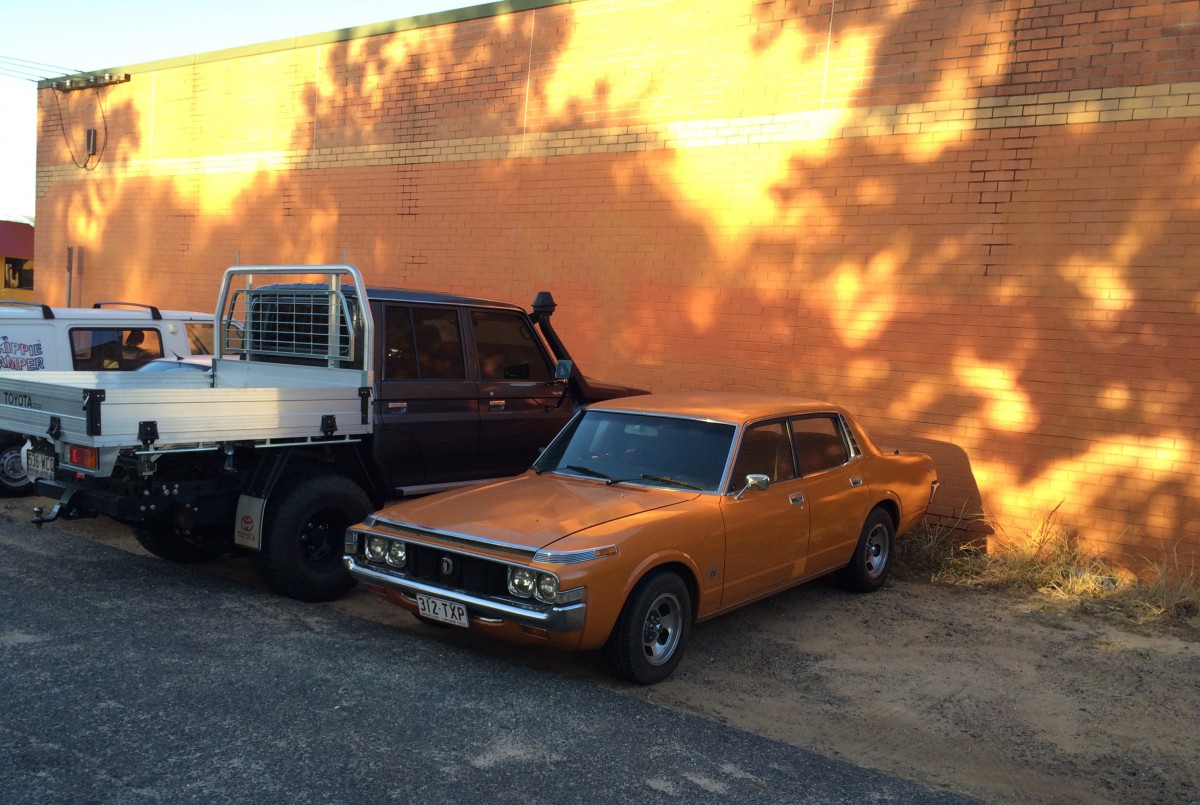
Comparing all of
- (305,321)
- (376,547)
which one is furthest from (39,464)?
(376,547)

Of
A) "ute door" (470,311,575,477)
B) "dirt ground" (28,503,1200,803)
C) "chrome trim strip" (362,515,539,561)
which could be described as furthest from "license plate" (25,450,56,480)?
"ute door" (470,311,575,477)

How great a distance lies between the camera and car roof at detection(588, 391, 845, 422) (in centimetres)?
656

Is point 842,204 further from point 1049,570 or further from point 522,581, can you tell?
point 522,581

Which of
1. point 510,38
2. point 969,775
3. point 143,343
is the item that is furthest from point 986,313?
point 143,343

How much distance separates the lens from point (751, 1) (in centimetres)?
1019

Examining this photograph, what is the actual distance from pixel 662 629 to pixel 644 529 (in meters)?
0.64

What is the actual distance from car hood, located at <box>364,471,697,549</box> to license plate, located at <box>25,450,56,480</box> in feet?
7.04

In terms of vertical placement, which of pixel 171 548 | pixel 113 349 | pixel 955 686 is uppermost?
pixel 113 349

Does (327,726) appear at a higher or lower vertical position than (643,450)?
lower

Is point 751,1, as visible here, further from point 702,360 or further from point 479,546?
point 479,546

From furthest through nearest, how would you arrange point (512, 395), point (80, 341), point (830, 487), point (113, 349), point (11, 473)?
point (113, 349) → point (80, 341) → point (11, 473) → point (512, 395) → point (830, 487)

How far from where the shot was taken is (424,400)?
290 inches

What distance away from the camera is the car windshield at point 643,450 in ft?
20.5

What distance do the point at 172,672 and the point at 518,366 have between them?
3673mm
